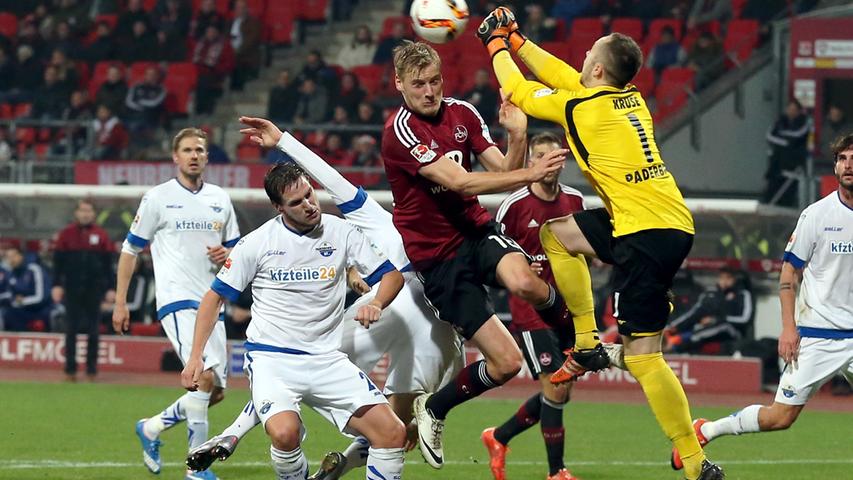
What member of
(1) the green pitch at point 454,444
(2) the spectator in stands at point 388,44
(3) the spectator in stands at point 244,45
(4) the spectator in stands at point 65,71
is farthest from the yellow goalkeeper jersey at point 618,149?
(3) the spectator in stands at point 244,45

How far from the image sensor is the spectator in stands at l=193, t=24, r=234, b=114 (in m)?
23.6

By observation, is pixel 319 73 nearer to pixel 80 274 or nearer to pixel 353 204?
pixel 80 274

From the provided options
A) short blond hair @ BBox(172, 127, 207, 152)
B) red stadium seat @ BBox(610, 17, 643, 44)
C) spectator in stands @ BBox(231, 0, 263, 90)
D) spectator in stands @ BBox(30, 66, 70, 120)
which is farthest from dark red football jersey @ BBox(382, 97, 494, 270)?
spectator in stands @ BBox(231, 0, 263, 90)

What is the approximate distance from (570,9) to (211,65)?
589 centimetres

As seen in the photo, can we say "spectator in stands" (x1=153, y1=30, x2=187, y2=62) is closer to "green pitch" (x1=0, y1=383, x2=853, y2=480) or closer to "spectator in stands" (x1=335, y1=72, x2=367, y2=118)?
"spectator in stands" (x1=335, y1=72, x2=367, y2=118)

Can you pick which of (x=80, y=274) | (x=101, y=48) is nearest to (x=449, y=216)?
(x=80, y=274)

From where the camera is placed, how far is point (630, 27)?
71.6 feet

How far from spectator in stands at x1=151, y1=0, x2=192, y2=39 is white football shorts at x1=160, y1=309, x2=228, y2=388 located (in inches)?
581

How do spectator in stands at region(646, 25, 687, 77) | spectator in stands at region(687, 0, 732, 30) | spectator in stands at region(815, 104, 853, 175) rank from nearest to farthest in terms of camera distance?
spectator in stands at region(815, 104, 853, 175), spectator in stands at region(646, 25, 687, 77), spectator in stands at region(687, 0, 732, 30)

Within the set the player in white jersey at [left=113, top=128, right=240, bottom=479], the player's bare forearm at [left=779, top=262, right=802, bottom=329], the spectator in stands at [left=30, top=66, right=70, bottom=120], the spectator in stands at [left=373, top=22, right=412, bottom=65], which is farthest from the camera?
the spectator in stands at [left=30, top=66, right=70, bottom=120]

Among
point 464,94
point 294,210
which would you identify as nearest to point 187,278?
point 294,210

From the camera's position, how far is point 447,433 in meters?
12.7

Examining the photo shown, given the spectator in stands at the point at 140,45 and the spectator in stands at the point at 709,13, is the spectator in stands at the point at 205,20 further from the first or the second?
the spectator in stands at the point at 709,13

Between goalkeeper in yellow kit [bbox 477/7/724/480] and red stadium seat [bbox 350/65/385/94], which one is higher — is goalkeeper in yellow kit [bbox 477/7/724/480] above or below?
above
